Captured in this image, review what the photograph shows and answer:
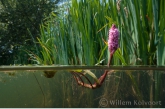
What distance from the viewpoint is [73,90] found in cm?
37

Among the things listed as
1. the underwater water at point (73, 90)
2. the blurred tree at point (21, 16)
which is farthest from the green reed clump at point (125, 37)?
the blurred tree at point (21, 16)

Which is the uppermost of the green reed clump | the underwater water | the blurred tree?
the blurred tree

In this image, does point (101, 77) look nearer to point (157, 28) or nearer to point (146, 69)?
point (146, 69)

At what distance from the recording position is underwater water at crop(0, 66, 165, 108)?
351 millimetres

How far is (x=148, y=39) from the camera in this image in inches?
19.5

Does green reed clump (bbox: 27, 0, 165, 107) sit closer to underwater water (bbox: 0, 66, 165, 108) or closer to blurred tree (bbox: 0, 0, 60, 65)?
underwater water (bbox: 0, 66, 165, 108)

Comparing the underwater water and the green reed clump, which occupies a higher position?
the green reed clump

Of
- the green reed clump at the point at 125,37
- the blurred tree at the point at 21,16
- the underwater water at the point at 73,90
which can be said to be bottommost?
the underwater water at the point at 73,90

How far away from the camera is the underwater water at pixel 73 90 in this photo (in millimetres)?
351

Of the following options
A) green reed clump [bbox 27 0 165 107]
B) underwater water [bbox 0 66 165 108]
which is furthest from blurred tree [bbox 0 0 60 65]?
underwater water [bbox 0 66 165 108]

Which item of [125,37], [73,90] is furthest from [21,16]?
[73,90]

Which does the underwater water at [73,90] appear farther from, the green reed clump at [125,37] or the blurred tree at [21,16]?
the blurred tree at [21,16]

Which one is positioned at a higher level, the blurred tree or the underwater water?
the blurred tree

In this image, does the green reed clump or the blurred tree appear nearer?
the green reed clump
